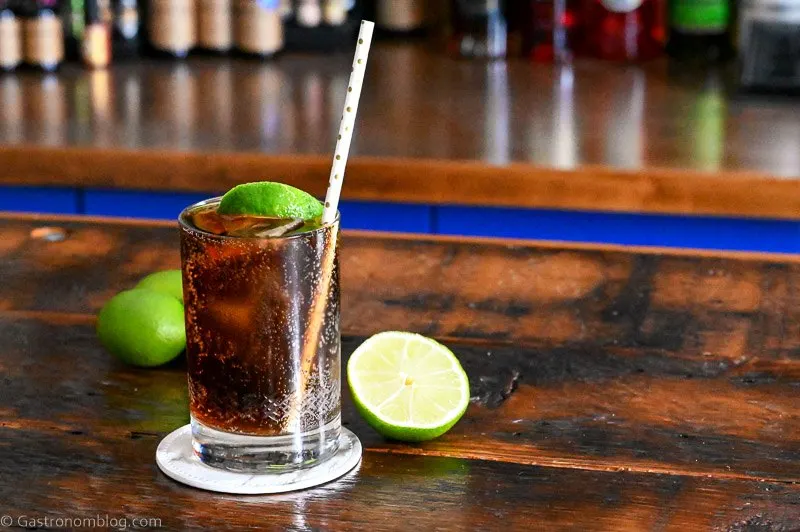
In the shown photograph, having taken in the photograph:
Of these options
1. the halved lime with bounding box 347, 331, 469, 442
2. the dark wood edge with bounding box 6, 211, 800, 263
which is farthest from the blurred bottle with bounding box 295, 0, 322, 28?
the halved lime with bounding box 347, 331, 469, 442

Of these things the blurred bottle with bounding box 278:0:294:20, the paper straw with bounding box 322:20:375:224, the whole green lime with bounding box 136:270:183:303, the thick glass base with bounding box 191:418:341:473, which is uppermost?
the paper straw with bounding box 322:20:375:224

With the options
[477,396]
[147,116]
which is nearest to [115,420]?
[477,396]

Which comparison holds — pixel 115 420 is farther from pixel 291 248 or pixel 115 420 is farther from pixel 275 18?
pixel 275 18

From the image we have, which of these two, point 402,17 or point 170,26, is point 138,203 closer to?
point 170,26

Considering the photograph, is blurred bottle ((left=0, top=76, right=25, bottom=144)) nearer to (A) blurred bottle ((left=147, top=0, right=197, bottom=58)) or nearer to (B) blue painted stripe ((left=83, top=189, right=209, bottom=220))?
(B) blue painted stripe ((left=83, top=189, right=209, bottom=220))

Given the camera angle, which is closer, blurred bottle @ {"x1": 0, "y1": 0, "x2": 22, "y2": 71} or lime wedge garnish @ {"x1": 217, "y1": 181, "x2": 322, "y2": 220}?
lime wedge garnish @ {"x1": 217, "y1": 181, "x2": 322, "y2": 220}

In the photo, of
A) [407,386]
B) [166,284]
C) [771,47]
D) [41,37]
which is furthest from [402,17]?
[407,386]
